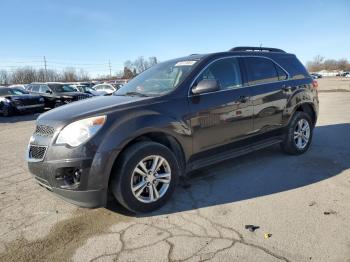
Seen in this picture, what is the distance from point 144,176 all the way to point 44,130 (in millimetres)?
A: 1275

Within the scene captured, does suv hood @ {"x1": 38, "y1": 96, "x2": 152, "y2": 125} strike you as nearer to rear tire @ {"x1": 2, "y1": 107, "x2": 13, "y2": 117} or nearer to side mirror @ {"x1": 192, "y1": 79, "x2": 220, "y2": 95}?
side mirror @ {"x1": 192, "y1": 79, "x2": 220, "y2": 95}

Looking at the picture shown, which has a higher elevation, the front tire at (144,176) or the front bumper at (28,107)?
the front bumper at (28,107)

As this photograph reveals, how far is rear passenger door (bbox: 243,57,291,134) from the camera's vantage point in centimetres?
504

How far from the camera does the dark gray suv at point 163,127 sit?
135 inches

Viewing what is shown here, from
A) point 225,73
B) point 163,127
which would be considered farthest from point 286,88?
point 163,127

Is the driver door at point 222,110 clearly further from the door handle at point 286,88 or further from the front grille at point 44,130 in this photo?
the front grille at point 44,130

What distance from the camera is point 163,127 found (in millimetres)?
3855

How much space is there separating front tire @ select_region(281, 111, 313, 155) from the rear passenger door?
1.19ft

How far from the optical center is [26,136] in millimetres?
9711

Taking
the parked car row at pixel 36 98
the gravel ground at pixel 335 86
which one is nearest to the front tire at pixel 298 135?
the parked car row at pixel 36 98

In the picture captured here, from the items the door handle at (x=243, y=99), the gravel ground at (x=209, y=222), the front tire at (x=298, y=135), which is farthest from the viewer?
the front tire at (x=298, y=135)

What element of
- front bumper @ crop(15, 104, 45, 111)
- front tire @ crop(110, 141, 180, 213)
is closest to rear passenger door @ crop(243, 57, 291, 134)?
front tire @ crop(110, 141, 180, 213)

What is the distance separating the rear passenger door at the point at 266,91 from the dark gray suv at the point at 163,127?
2 cm

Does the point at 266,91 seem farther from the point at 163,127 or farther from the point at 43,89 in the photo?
the point at 43,89
